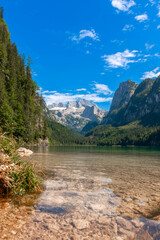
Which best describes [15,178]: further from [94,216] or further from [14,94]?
[14,94]

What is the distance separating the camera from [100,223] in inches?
186

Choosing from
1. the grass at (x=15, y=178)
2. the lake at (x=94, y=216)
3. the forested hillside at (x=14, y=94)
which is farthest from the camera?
the forested hillside at (x=14, y=94)

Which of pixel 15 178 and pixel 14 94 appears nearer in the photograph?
pixel 15 178

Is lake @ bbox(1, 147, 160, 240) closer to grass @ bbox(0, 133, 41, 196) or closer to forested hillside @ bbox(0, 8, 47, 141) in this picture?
grass @ bbox(0, 133, 41, 196)

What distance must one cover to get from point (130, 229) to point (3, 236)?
338cm

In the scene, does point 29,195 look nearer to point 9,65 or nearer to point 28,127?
point 28,127

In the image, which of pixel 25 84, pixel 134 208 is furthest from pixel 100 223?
pixel 25 84

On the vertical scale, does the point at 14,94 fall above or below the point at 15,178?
above

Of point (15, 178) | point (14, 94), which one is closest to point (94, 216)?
point (15, 178)

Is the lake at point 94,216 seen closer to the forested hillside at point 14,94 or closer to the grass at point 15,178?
the grass at point 15,178

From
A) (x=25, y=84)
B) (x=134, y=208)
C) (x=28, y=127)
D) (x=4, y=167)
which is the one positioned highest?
(x=25, y=84)

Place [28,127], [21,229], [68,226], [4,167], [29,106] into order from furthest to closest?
[29,106]
[28,127]
[4,167]
[68,226]
[21,229]

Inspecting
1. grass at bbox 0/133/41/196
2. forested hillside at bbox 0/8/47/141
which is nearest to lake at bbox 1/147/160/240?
grass at bbox 0/133/41/196

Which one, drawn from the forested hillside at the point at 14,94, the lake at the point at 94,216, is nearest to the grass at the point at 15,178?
the lake at the point at 94,216
